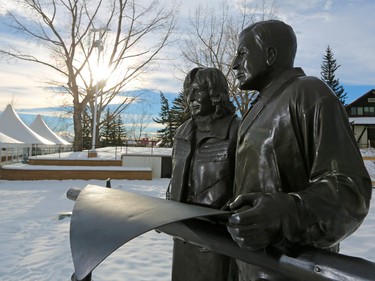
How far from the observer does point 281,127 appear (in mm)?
995

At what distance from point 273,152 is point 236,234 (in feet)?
1.21

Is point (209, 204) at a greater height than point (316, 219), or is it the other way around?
point (316, 219)

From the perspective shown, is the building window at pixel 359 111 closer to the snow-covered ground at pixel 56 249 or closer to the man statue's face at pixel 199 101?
the snow-covered ground at pixel 56 249

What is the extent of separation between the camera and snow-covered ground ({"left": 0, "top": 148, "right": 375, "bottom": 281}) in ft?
13.2

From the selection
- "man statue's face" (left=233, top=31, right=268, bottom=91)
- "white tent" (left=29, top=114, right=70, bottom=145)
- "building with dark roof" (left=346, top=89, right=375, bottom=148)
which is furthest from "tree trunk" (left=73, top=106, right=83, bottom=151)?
"building with dark roof" (left=346, top=89, right=375, bottom=148)

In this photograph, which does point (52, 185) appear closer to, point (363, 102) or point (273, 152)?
point (273, 152)

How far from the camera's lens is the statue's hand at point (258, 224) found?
714 millimetres

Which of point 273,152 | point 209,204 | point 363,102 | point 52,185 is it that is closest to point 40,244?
point 209,204

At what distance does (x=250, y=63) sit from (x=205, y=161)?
31.7 inches

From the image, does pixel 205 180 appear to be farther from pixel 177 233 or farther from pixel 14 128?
pixel 14 128

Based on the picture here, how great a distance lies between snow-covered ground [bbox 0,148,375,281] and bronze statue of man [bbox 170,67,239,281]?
229 cm

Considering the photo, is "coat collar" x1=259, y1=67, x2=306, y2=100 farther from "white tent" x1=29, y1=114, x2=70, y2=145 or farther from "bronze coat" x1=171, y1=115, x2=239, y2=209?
"white tent" x1=29, y1=114, x2=70, y2=145

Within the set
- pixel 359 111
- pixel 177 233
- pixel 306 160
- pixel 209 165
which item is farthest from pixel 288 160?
pixel 359 111

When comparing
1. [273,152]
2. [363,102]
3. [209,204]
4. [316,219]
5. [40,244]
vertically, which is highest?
[363,102]
